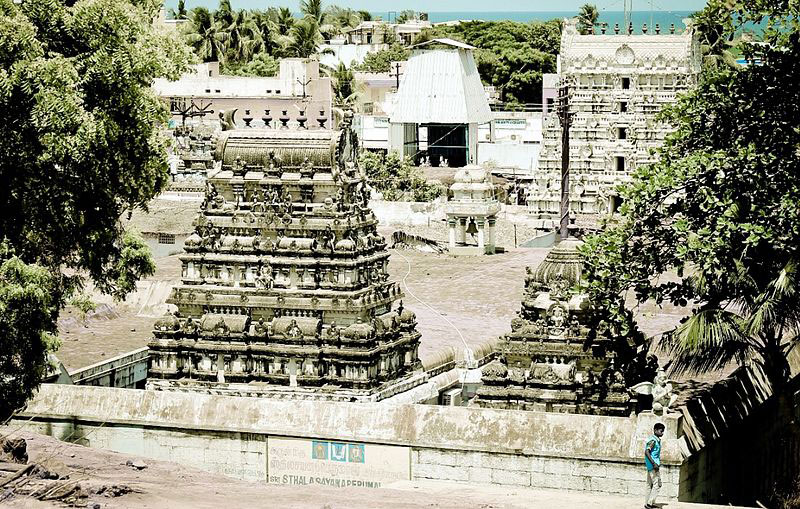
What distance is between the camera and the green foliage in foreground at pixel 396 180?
7731 cm

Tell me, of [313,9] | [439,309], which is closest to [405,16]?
[313,9]

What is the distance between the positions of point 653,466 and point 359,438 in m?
5.65

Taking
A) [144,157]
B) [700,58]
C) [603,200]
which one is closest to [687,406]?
[144,157]

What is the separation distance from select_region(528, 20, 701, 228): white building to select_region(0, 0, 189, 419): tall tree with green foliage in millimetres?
46294

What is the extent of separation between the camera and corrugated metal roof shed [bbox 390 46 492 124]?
94.9m

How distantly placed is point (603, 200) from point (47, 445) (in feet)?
152

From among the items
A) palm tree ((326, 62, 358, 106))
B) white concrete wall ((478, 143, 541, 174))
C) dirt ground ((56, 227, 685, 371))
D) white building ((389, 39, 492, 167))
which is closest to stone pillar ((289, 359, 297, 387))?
dirt ground ((56, 227, 685, 371))

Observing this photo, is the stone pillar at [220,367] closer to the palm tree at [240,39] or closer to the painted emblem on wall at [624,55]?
the painted emblem on wall at [624,55]

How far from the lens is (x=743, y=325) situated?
2361cm

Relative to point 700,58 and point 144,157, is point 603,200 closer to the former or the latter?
point 700,58

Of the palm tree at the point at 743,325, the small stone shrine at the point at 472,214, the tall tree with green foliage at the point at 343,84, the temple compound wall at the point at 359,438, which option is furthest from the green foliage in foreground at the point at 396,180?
the palm tree at the point at 743,325

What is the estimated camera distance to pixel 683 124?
84.3 ft

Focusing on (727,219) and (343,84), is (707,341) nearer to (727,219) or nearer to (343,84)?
(727,219)

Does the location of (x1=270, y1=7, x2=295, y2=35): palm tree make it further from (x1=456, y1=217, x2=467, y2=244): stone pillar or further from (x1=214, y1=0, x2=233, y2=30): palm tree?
(x1=456, y1=217, x2=467, y2=244): stone pillar
